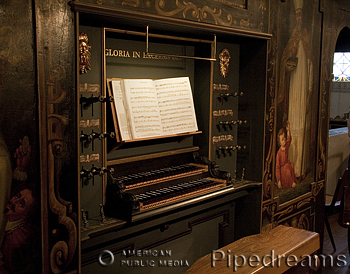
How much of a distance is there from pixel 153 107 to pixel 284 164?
5.83ft

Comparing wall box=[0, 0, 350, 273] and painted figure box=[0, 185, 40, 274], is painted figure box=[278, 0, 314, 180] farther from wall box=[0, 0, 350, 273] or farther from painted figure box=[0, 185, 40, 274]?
painted figure box=[0, 185, 40, 274]

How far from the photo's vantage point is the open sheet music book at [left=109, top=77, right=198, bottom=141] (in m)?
2.89

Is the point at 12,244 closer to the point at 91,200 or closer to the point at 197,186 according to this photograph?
the point at 91,200

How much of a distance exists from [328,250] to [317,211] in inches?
22.1

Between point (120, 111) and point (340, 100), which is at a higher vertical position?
point (340, 100)

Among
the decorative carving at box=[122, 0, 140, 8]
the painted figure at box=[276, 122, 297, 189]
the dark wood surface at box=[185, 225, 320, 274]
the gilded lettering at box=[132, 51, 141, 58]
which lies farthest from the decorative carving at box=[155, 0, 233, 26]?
the dark wood surface at box=[185, 225, 320, 274]

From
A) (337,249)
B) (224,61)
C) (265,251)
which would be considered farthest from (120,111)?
(337,249)

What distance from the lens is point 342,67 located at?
10.8 metres

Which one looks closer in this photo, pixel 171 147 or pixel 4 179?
pixel 4 179

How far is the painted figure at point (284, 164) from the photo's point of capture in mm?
4078

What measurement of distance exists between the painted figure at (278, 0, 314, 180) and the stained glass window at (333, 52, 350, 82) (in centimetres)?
709

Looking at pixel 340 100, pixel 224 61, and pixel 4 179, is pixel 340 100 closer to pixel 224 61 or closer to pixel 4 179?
pixel 224 61

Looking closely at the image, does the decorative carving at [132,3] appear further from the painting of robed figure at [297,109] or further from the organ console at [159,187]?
the painting of robed figure at [297,109]

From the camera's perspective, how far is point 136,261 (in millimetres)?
3141
